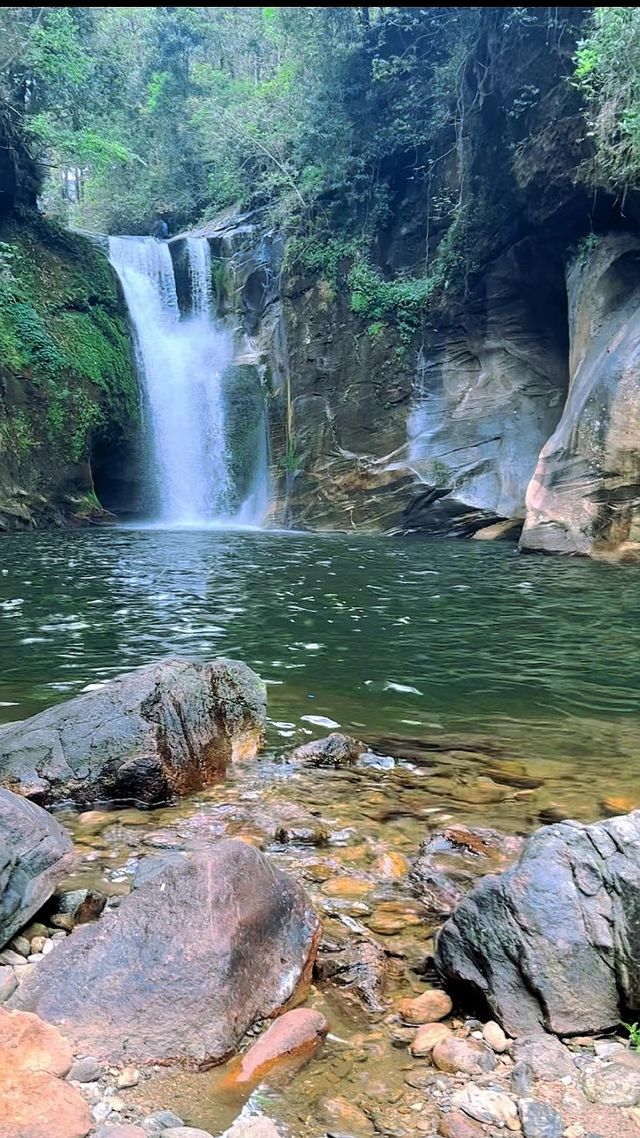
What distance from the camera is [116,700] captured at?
14.0 feet

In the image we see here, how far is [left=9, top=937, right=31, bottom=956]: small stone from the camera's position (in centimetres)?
244

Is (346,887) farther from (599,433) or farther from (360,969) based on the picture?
(599,433)

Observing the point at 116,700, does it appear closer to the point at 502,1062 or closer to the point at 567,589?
the point at 502,1062

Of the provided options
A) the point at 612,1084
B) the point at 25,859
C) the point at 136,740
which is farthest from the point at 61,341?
the point at 612,1084

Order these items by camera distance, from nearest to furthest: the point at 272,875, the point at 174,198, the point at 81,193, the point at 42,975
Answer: the point at 42,975
the point at 272,875
the point at 174,198
the point at 81,193

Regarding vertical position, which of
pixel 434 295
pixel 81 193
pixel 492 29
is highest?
pixel 81 193

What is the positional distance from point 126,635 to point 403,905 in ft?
16.9

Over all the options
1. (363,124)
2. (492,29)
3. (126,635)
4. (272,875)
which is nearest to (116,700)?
(272,875)

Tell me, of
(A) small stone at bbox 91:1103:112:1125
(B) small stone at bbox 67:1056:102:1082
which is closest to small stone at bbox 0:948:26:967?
(B) small stone at bbox 67:1056:102:1082

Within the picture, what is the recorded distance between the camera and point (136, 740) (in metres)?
4.04

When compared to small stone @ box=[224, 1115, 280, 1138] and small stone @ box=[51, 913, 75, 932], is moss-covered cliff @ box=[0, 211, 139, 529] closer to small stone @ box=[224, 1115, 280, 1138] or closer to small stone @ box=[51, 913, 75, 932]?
small stone @ box=[51, 913, 75, 932]

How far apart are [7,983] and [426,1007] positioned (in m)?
1.21

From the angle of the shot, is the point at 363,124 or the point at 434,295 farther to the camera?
the point at 363,124

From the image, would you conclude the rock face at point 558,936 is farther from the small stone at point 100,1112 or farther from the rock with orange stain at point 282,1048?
the small stone at point 100,1112
